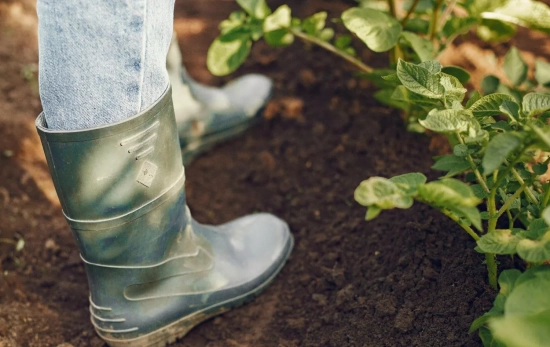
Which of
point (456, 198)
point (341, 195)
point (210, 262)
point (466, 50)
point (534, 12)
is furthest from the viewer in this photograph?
point (466, 50)

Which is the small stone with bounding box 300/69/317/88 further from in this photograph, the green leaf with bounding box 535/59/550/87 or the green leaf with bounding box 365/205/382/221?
the green leaf with bounding box 365/205/382/221

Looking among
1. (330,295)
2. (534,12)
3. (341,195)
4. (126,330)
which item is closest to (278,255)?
(330,295)

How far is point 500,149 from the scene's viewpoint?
893mm

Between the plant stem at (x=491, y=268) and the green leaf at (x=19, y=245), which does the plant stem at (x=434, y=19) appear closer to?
the plant stem at (x=491, y=268)

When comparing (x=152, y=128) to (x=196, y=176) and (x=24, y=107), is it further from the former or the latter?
(x=24, y=107)

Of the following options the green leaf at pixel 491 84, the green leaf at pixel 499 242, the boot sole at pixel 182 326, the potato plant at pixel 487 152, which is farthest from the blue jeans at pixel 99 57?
the green leaf at pixel 491 84

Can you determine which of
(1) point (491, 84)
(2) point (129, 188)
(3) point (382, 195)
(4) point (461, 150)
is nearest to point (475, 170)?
(4) point (461, 150)

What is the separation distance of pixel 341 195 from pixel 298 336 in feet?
1.60

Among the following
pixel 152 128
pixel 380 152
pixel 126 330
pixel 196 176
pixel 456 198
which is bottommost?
pixel 196 176

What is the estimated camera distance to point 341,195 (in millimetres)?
1669

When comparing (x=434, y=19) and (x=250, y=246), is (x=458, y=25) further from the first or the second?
(x=250, y=246)

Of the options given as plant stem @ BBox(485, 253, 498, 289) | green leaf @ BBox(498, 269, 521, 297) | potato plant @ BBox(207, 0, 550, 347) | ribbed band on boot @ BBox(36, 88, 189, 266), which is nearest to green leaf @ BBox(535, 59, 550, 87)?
potato plant @ BBox(207, 0, 550, 347)

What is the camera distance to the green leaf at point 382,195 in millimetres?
890

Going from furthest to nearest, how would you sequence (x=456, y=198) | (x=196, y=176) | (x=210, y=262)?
(x=196, y=176) < (x=210, y=262) < (x=456, y=198)
